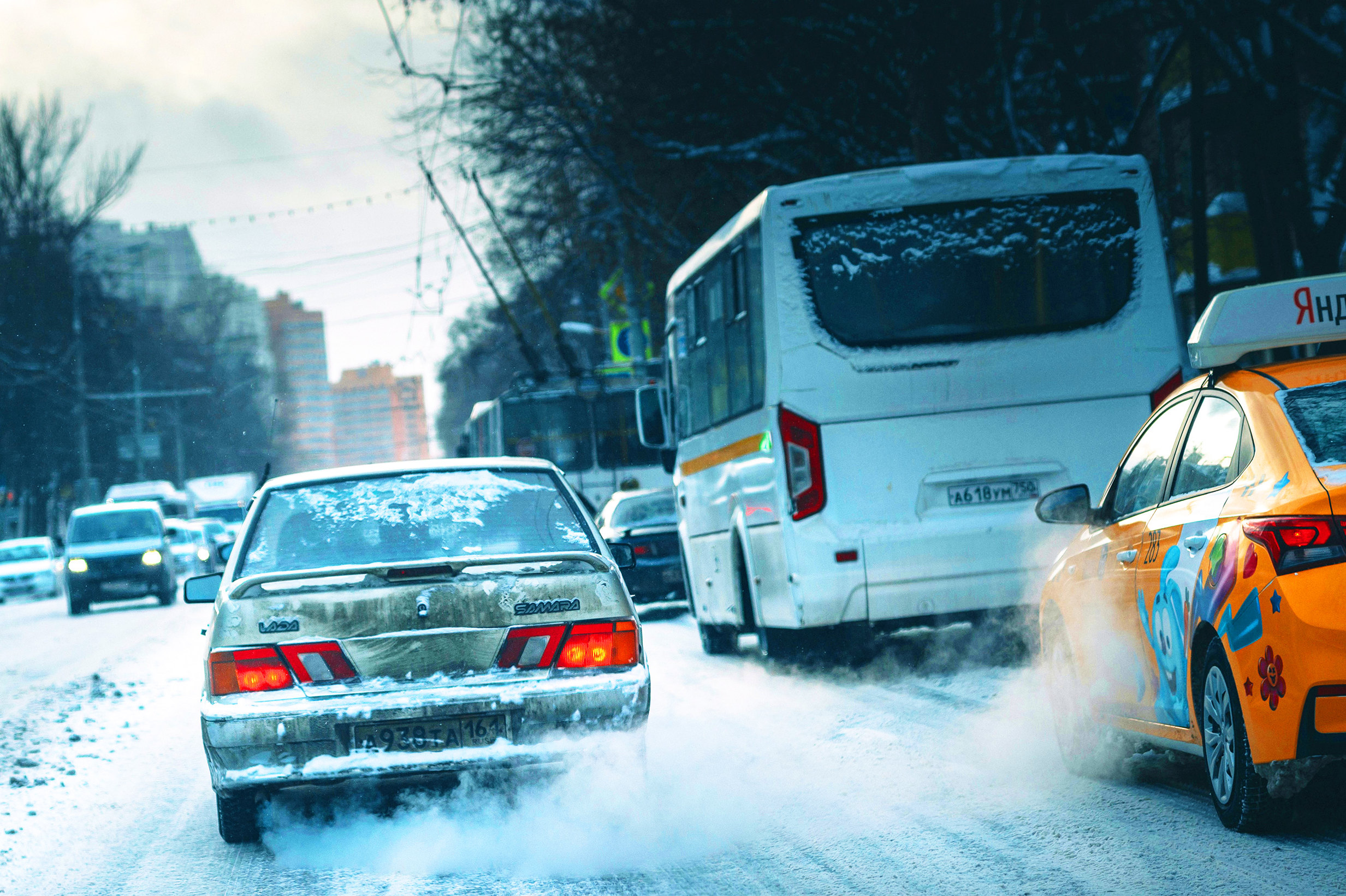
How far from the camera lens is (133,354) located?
65.2 metres

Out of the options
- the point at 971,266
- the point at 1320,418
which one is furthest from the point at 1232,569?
the point at 971,266

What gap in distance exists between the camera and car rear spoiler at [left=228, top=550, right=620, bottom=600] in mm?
6473

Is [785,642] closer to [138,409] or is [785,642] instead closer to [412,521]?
[412,521]

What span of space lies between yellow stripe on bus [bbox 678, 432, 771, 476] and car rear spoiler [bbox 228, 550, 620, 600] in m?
4.39

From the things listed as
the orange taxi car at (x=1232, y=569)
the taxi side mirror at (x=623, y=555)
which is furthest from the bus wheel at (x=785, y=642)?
the orange taxi car at (x=1232, y=569)

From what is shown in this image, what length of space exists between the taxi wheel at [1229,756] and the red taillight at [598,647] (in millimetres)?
2062

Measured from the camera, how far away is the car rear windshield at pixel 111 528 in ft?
104

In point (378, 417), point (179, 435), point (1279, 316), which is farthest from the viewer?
point (378, 417)

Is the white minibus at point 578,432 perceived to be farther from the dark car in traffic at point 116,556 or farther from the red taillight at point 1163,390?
the red taillight at point 1163,390

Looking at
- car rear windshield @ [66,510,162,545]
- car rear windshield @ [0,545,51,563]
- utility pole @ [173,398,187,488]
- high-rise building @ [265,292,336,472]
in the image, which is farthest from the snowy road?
utility pole @ [173,398,187,488]

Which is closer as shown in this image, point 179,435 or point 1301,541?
point 1301,541

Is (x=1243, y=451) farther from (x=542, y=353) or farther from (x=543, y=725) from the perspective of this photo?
(x=542, y=353)

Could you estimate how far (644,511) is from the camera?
20547 mm

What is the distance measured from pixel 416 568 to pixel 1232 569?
113 inches
